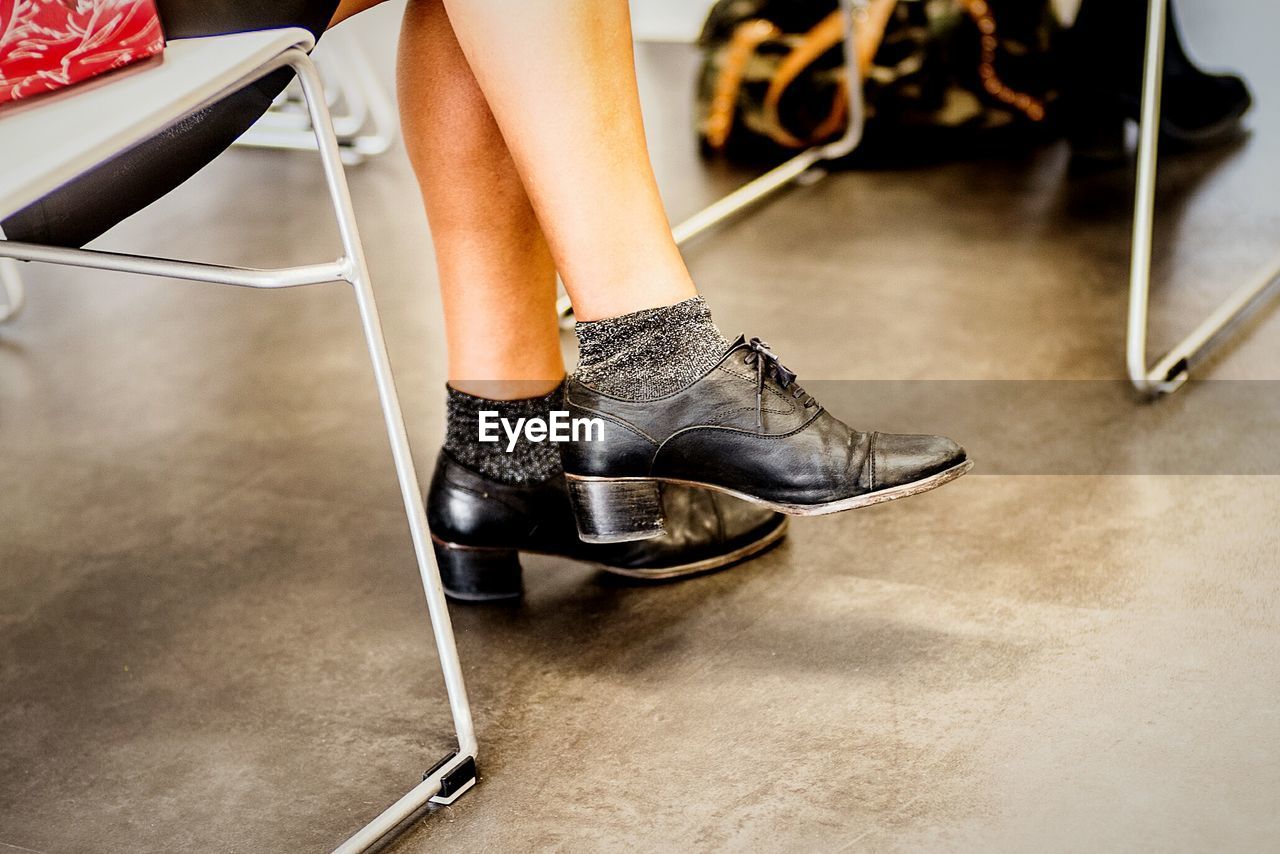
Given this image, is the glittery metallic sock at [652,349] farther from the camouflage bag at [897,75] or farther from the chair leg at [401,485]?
the camouflage bag at [897,75]

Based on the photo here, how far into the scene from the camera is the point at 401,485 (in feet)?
2.56

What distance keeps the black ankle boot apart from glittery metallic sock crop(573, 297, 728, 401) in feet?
4.48

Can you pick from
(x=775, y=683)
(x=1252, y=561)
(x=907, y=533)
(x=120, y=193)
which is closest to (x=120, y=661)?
(x=120, y=193)

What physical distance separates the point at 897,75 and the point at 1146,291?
3.18 feet

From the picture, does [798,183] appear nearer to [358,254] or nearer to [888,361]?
[888,361]

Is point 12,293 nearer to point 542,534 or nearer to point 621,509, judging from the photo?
point 542,534

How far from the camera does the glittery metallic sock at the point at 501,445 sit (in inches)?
39.4

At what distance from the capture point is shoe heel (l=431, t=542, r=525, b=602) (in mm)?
1019

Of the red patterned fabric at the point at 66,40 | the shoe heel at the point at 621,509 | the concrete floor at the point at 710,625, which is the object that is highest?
the red patterned fabric at the point at 66,40

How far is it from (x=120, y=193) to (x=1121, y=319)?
113 cm

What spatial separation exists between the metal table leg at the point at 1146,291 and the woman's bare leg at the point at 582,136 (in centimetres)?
60

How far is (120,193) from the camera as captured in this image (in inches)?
30.2

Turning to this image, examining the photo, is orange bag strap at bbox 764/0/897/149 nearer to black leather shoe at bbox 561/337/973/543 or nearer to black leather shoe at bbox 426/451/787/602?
black leather shoe at bbox 426/451/787/602

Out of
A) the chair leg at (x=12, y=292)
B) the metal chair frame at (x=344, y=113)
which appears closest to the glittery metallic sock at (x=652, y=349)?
the chair leg at (x=12, y=292)
